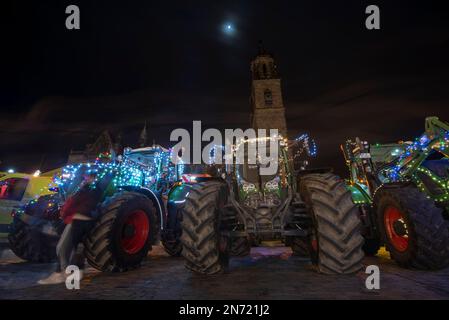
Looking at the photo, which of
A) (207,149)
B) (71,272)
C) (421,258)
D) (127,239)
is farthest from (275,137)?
(71,272)

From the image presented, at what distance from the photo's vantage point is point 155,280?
4344mm

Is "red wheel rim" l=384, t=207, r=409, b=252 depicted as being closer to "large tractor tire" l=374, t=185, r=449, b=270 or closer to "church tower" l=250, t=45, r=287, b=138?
"large tractor tire" l=374, t=185, r=449, b=270

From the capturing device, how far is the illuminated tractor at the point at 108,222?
4.70 m

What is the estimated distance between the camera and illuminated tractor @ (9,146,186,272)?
4699mm

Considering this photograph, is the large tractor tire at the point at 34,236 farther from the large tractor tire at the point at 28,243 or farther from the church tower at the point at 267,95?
the church tower at the point at 267,95

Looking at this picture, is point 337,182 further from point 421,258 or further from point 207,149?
point 207,149

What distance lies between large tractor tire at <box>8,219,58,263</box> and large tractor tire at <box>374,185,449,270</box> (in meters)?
7.85

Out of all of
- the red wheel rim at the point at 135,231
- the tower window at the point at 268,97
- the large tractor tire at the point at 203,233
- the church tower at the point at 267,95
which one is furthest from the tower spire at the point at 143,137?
the large tractor tire at the point at 203,233

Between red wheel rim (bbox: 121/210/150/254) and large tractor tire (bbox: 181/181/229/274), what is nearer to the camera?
large tractor tire (bbox: 181/181/229/274)

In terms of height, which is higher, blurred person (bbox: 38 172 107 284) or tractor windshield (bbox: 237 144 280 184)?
tractor windshield (bbox: 237 144 280 184)

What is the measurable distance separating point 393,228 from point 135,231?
5.32m

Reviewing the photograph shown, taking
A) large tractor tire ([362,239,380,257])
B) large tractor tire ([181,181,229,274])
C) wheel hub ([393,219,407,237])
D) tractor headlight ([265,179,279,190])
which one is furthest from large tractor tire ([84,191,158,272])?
large tractor tire ([362,239,380,257])

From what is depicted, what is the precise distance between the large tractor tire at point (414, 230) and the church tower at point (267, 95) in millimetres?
33958
